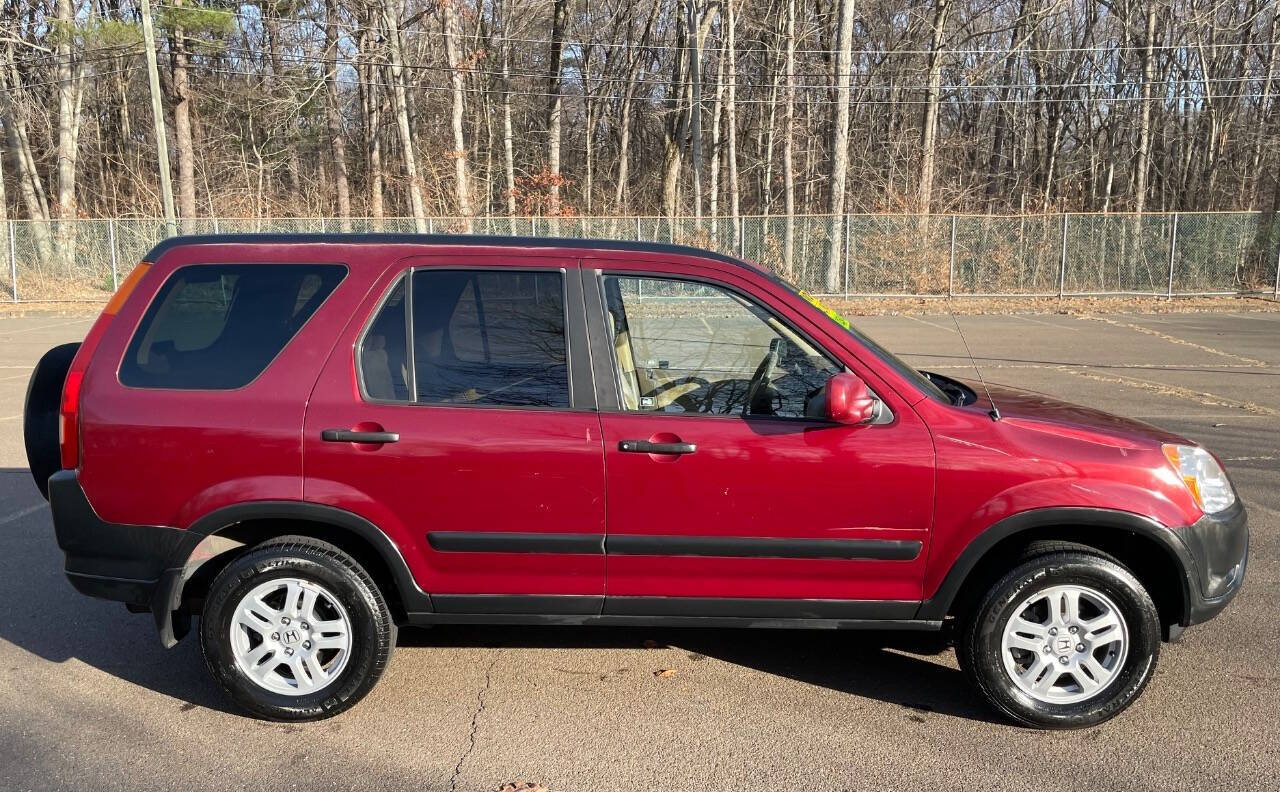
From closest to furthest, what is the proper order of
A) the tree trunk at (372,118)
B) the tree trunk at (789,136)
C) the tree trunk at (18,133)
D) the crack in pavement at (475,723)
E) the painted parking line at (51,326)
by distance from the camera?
the crack in pavement at (475,723)
the painted parking line at (51,326)
the tree trunk at (789,136)
the tree trunk at (372,118)
the tree trunk at (18,133)

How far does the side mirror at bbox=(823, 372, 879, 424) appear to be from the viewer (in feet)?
10.6

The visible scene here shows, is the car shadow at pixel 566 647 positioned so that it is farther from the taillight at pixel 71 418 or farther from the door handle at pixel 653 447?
the door handle at pixel 653 447

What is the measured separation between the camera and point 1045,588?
132 inches

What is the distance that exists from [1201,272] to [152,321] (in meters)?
26.2

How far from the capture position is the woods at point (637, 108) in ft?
99.5

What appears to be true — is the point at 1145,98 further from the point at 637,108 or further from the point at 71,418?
the point at 71,418

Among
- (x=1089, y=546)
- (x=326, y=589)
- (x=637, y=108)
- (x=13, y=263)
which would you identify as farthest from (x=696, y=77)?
(x=326, y=589)

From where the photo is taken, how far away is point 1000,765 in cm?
316

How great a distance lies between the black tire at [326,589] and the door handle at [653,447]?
1142 millimetres

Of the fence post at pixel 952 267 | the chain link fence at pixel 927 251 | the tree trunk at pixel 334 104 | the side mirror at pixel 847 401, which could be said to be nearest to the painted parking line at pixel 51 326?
the chain link fence at pixel 927 251

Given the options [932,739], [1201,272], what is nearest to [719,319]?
[932,739]

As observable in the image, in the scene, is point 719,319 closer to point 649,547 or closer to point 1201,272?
point 649,547

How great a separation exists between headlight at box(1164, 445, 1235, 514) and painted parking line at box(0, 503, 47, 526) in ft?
22.0

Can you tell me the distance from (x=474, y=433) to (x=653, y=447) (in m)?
0.67
